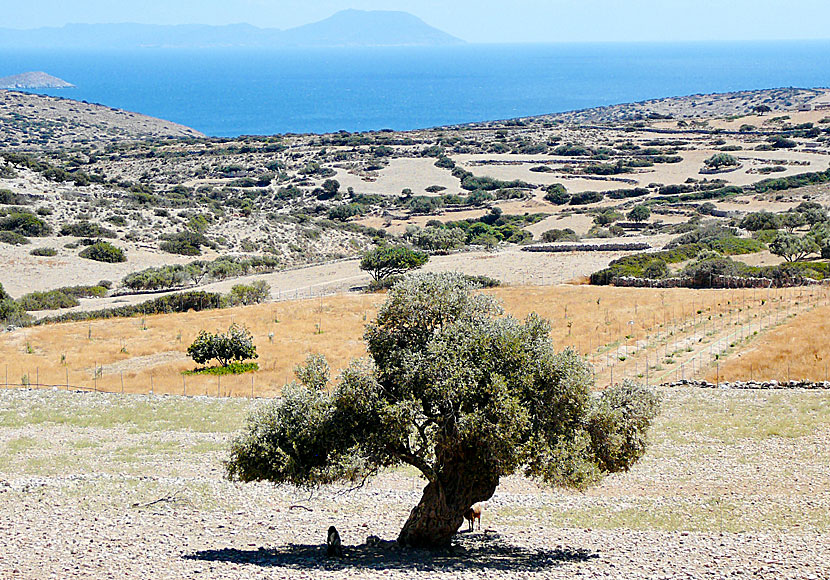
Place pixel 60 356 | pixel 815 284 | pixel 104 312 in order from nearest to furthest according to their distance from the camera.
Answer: pixel 60 356
pixel 815 284
pixel 104 312

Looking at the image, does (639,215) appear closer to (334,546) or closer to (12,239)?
(12,239)

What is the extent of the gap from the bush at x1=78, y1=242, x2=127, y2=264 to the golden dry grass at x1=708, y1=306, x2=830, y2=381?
46.1 metres

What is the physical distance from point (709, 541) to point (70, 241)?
5876 cm

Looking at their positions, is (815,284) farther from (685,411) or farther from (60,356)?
(60,356)

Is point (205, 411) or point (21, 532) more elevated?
point (21, 532)

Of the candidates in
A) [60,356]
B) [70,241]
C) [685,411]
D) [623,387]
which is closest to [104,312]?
[60,356]

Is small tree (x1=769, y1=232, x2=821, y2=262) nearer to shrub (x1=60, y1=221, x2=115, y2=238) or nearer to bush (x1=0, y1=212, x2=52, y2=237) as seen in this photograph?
shrub (x1=60, y1=221, x2=115, y2=238)

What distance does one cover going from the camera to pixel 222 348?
30.5 m

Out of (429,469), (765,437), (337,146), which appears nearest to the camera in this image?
(429,469)

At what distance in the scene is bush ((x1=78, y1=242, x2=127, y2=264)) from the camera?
59188mm

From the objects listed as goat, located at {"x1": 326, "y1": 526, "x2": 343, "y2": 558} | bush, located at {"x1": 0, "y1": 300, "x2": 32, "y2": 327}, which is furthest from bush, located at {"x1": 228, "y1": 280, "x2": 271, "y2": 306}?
goat, located at {"x1": 326, "y1": 526, "x2": 343, "y2": 558}

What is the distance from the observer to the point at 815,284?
39.5 m

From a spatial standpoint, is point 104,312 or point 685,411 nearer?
point 685,411

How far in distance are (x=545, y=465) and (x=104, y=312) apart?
36697 millimetres
